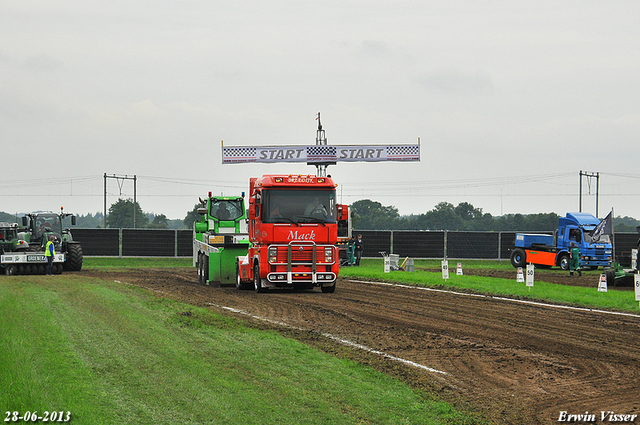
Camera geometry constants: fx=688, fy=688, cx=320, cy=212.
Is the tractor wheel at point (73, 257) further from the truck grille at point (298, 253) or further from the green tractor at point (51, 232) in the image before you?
the truck grille at point (298, 253)

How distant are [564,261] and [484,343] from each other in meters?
30.5

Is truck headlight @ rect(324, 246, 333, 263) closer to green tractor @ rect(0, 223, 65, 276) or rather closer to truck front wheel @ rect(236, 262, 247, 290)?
Result: truck front wheel @ rect(236, 262, 247, 290)

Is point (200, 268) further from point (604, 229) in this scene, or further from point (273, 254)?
point (604, 229)

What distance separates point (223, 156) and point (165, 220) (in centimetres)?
5444

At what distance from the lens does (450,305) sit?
19.5m

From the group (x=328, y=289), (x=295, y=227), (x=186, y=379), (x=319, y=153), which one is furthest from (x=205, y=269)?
(x=319, y=153)

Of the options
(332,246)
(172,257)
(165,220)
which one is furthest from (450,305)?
(165,220)

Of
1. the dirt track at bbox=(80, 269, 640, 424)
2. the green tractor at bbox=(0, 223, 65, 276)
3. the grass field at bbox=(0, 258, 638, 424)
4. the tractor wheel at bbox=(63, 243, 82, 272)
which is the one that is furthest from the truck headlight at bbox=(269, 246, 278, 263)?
the tractor wheel at bbox=(63, 243, 82, 272)

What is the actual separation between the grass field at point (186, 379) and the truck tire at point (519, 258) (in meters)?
32.0

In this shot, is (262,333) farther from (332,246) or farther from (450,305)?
(332,246)

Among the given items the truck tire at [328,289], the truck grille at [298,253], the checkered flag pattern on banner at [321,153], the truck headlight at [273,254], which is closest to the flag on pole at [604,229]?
the truck tire at [328,289]

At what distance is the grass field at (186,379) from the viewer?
24.0 ft

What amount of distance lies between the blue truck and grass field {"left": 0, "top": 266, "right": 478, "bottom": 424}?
3088cm

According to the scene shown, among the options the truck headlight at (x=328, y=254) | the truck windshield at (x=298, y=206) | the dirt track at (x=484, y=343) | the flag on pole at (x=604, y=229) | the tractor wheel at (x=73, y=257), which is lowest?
the dirt track at (x=484, y=343)
